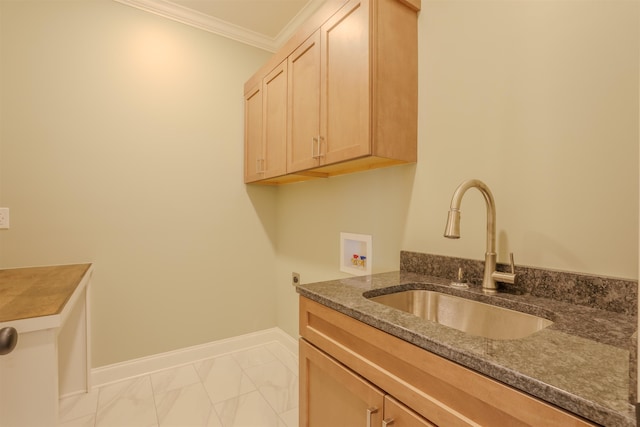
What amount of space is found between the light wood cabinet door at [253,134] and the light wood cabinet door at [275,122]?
0.09 m

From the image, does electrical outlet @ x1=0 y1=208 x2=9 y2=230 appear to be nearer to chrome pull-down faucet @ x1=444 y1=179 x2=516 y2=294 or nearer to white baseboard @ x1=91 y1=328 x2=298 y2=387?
white baseboard @ x1=91 y1=328 x2=298 y2=387

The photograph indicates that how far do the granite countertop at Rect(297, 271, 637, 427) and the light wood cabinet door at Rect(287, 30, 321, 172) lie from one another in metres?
0.88

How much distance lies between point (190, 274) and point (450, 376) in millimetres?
2033

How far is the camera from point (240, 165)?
2445 mm

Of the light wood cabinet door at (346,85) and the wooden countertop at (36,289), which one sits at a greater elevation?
the light wood cabinet door at (346,85)

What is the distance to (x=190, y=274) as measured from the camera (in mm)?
2248

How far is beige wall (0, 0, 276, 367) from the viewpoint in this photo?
177cm

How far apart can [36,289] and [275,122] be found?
1.46m

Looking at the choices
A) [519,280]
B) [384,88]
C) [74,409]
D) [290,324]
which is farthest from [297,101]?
[74,409]

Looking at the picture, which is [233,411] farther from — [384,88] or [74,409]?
[384,88]

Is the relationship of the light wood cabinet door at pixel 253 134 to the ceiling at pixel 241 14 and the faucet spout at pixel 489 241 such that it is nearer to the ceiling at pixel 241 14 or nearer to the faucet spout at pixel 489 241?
the ceiling at pixel 241 14

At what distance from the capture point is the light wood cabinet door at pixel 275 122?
6.06ft

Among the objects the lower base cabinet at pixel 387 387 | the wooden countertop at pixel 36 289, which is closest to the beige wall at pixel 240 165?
the wooden countertop at pixel 36 289

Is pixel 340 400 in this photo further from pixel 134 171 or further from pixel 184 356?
pixel 134 171
